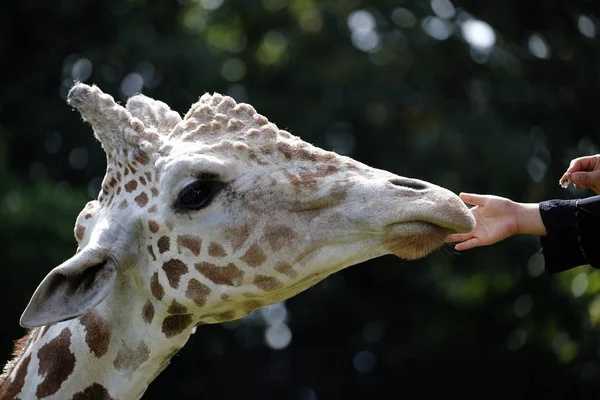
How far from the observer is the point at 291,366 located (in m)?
17.4

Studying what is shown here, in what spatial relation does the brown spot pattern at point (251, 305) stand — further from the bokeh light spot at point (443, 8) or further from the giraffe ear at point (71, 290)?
the bokeh light spot at point (443, 8)

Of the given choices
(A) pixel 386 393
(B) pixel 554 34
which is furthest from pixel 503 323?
(B) pixel 554 34

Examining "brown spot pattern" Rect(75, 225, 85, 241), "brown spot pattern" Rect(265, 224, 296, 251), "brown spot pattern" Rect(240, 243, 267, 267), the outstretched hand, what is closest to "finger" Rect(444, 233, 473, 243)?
the outstretched hand

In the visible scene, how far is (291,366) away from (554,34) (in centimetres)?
685

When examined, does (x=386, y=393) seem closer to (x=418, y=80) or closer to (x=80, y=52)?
(x=418, y=80)

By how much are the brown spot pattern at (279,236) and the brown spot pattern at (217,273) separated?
19cm

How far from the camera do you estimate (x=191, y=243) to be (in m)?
4.01

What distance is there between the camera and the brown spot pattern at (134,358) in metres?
4.01

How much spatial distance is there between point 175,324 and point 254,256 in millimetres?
412

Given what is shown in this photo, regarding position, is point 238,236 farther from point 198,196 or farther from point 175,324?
point 175,324

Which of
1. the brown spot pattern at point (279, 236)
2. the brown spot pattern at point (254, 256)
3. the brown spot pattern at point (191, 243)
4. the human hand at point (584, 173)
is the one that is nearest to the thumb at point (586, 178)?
the human hand at point (584, 173)

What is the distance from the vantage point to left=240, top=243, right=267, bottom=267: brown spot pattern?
3.94 metres

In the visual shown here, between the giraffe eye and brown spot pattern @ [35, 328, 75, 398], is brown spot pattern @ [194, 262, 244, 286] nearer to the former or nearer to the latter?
the giraffe eye

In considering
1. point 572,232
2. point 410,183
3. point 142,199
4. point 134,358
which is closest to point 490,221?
point 572,232
